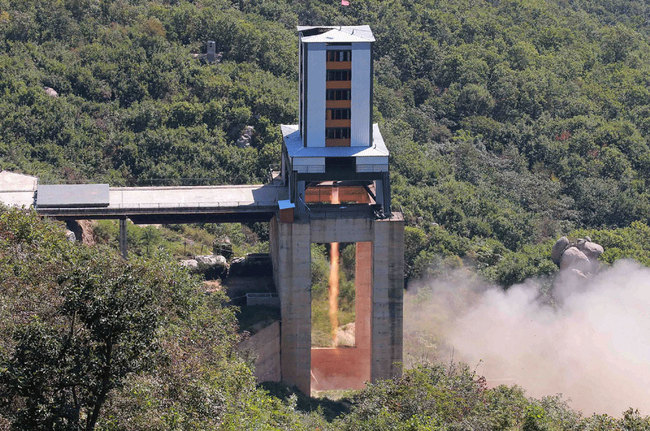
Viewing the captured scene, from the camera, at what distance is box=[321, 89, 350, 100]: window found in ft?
279

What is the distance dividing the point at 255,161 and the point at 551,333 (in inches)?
1222

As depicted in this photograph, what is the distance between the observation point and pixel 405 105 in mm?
137125

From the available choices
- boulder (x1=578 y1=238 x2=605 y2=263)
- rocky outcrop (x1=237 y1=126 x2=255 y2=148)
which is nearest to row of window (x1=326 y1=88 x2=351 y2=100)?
rocky outcrop (x1=237 y1=126 x2=255 y2=148)

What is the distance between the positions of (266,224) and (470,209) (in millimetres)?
21161

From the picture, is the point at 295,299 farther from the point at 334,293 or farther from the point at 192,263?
the point at 334,293

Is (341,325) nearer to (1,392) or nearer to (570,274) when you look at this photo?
(570,274)

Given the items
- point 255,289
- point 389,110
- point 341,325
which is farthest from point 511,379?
point 389,110

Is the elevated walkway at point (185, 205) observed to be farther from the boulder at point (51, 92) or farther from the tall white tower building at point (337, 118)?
the boulder at point (51, 92)

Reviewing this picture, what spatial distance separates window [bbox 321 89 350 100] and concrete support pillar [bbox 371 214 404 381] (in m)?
8.83

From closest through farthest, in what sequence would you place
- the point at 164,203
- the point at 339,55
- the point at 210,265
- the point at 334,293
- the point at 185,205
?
the point at 339,55 < the point at 185,205 < the point at 164,203 < the point at 210,265 < the point at 334,293

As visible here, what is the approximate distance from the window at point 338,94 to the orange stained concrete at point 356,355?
11129 mm

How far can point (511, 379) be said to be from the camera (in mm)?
93938

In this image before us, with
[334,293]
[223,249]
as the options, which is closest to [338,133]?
[334,293]

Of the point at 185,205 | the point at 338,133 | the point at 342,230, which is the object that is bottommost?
the point at 342,230
